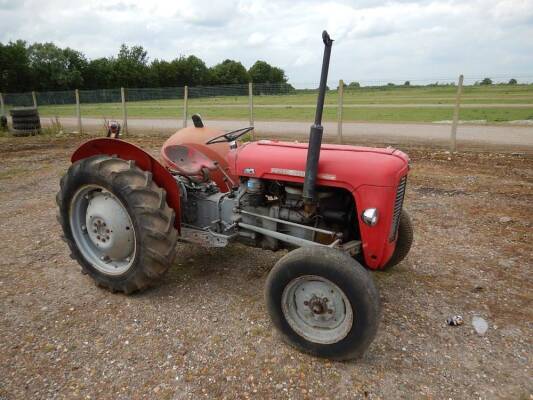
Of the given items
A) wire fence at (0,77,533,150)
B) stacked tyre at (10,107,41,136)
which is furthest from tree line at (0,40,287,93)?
stacked tyre at (10,107,41,136)

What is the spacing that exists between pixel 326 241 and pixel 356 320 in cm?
71

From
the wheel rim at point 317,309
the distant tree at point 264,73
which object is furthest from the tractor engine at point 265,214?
the distant tree at point 264,73

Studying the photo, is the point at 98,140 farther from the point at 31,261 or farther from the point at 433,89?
the point at 433,89

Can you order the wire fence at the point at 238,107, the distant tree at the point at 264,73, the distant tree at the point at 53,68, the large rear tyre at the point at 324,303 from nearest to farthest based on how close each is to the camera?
the large rear tyre at the point at 324,303
the wire fence at the point at 238,107
the distant tree at the point at 53,68
the distant tree at the point at 264,73

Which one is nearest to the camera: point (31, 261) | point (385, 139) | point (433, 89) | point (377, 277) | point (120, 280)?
point (120, 280)

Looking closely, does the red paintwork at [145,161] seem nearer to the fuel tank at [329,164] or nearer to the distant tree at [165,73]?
the fuel tank at [329,164]

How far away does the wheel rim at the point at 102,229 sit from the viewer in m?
3.27

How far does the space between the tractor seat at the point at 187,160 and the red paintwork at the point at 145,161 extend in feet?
1.10

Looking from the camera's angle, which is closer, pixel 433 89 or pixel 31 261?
pixel 31 261

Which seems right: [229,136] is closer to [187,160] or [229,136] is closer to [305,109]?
[187,160]

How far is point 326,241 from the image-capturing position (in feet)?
9.87

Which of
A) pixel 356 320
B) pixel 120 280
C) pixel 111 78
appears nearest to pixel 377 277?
pixel 356 320

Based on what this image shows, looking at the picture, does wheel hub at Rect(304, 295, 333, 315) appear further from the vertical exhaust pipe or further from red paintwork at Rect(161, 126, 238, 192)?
red paintwork at Rect(161, 126, 238, 192)

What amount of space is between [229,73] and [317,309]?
70779 millimetres
